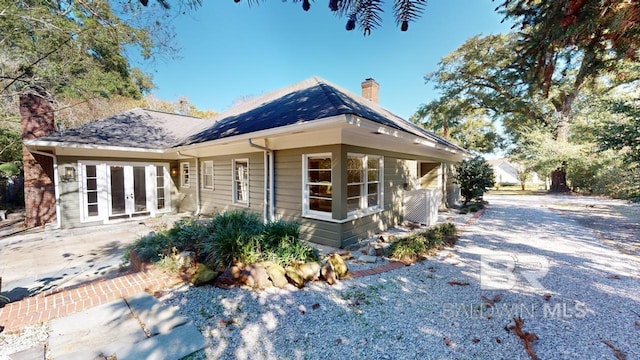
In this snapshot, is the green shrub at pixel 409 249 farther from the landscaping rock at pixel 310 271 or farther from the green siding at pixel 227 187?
the green siding at pixel 227 187

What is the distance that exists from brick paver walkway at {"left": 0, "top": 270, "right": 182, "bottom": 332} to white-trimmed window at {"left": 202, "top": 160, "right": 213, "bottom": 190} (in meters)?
5.76

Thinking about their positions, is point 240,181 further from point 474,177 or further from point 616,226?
point 616,226

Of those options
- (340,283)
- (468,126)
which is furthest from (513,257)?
(468,126)

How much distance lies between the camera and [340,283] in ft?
12.0

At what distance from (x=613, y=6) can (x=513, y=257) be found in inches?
166

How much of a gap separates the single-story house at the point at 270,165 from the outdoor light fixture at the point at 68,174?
3 cm

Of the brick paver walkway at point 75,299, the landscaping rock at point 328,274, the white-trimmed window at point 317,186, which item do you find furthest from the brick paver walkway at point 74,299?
the white-trimmed window at point 317,186

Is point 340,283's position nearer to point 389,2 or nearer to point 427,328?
point 427,328

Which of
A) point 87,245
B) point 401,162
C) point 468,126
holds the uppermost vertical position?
point 468,126

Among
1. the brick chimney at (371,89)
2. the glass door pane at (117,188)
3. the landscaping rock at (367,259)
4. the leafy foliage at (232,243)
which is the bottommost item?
the landscaping rock at (367,259)

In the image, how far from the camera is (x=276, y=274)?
3.49 meters

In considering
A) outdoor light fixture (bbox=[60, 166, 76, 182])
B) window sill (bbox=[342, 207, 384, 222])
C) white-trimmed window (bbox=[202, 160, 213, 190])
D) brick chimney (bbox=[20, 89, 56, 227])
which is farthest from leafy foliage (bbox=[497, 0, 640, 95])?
brick chimney (bbox=[20, 89, 56, 227])

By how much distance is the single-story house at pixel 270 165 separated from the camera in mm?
5328

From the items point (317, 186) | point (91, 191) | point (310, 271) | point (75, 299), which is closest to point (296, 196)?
point (317, 186)
